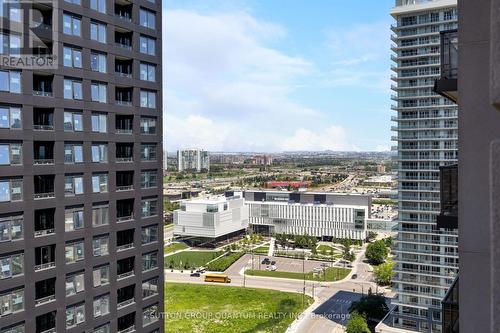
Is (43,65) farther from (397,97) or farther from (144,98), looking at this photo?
(397,97)

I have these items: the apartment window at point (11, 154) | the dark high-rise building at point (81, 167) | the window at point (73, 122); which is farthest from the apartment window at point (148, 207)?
the apartment window at point (11, 154)

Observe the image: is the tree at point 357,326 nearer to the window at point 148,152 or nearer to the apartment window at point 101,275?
the window at point 148,152

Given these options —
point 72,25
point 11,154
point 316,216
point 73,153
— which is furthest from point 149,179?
point 316,216

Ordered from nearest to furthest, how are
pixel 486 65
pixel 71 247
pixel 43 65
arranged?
pixel 486 65 < pixel 43 65 < pixel 71 247

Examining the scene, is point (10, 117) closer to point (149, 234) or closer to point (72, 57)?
point (72, 57)

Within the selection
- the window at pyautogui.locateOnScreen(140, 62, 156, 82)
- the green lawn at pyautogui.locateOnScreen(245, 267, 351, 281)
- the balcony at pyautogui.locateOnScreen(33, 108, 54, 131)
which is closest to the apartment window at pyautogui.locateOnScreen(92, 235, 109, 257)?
the balcony at pyautogui.locateOnScreen(33, 108, 54, 131)

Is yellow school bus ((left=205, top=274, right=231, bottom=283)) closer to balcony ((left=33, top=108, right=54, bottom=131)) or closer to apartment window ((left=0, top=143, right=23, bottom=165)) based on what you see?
balcony ((left=33, top=108, right=54, bottom=131))

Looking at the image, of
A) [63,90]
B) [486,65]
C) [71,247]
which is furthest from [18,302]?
[486,65]
